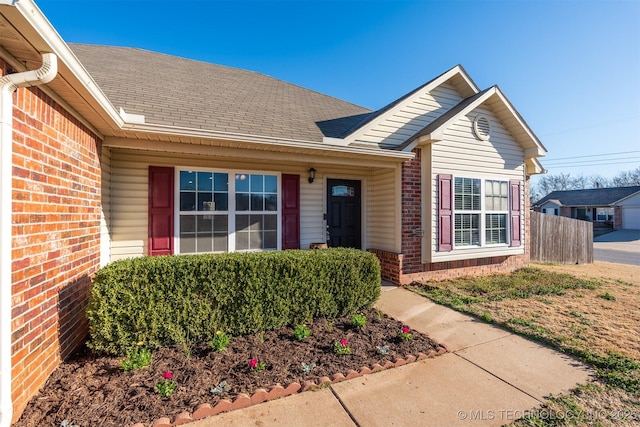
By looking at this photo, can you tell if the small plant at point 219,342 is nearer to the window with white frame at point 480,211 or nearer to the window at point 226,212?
the window at point 226,212

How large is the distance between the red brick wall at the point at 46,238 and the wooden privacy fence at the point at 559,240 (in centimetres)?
1245

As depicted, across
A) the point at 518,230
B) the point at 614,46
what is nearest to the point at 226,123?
the point at 518,230

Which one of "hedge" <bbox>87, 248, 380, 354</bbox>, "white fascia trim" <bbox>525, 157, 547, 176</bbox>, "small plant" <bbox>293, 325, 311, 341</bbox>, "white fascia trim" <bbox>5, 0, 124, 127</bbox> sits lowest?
"small plant" <bbox>293, 325, 311, 341</bbox>

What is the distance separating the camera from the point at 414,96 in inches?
255

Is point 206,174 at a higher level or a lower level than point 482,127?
lower

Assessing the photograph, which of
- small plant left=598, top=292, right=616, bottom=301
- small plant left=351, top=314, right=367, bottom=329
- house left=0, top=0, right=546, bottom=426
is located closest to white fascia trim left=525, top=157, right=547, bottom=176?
house left=0, top=0, right=546, bottom=426

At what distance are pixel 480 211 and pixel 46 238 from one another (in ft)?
24.8

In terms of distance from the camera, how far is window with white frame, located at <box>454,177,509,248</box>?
6.38 meters

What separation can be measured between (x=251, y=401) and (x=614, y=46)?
37.2 feet

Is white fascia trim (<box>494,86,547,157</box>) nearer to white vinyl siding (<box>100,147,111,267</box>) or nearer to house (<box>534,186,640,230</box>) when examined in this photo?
white vinyl siding (<box>100,147,111,267</box>)

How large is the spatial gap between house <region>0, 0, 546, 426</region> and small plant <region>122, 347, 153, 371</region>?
603 millimetres

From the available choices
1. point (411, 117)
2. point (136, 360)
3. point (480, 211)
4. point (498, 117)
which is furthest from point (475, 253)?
point (136, 360)

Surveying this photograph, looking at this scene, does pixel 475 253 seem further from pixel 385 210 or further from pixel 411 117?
pixel 411 117

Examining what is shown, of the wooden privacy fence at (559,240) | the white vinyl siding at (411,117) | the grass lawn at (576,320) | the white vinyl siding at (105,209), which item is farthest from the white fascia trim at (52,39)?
the wooden privacy fence at (559,240)
